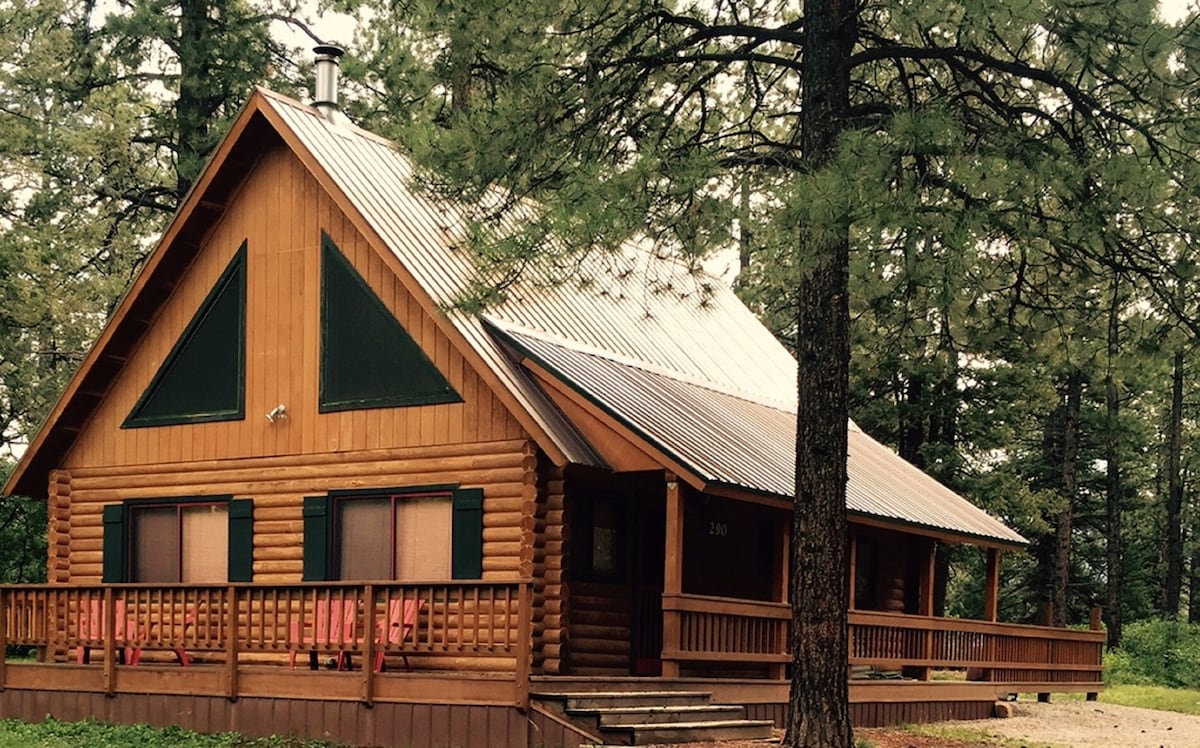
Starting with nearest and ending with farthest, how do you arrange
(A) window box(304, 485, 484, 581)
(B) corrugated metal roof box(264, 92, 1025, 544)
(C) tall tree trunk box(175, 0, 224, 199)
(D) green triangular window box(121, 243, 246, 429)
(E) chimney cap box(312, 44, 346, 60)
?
(B) corrugated metal roof box(264, 92, 1025, 544), (A) window box(304, 485, 484, 581), (D) green triangular window box(121, 243, 246, 429), (E) chimney cap box(312, 44, 346, 60), (C) tall tree trunk box(175, 0, 224, 199)

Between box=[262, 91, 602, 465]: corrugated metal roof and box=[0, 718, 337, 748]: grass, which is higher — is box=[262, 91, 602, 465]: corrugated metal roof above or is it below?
above

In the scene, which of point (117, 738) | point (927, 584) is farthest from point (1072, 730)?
point (117, 738)

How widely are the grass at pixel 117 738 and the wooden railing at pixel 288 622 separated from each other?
24.8 inches

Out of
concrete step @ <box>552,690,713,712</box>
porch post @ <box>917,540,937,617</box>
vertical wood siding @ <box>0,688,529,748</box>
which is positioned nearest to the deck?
vertical wood siding @ <box>0,688,529,748</box>

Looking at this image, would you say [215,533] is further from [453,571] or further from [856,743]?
[856,743]

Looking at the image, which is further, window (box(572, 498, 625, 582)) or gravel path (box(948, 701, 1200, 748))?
gravel path (box(948, 701, 1200, 748))

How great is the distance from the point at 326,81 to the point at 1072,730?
44.2 feet

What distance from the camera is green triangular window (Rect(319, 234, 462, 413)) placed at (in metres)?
17.7

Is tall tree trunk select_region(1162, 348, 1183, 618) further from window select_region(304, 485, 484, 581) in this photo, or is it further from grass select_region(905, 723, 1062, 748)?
window select_region(304, 485, 484, 581)

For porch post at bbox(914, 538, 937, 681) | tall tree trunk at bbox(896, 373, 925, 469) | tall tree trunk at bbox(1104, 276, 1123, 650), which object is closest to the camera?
porch post at bbox(914, 538, 937, 681)

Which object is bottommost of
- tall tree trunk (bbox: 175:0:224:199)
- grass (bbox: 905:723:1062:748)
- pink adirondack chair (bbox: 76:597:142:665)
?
grass (bbox: 905:723:1062:748)

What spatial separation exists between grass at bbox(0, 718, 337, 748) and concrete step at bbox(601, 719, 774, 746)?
301cm

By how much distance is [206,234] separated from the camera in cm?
1984

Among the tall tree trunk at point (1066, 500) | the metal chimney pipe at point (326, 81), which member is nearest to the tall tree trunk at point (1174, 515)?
the tall tree trunk at point (1066, 500)
